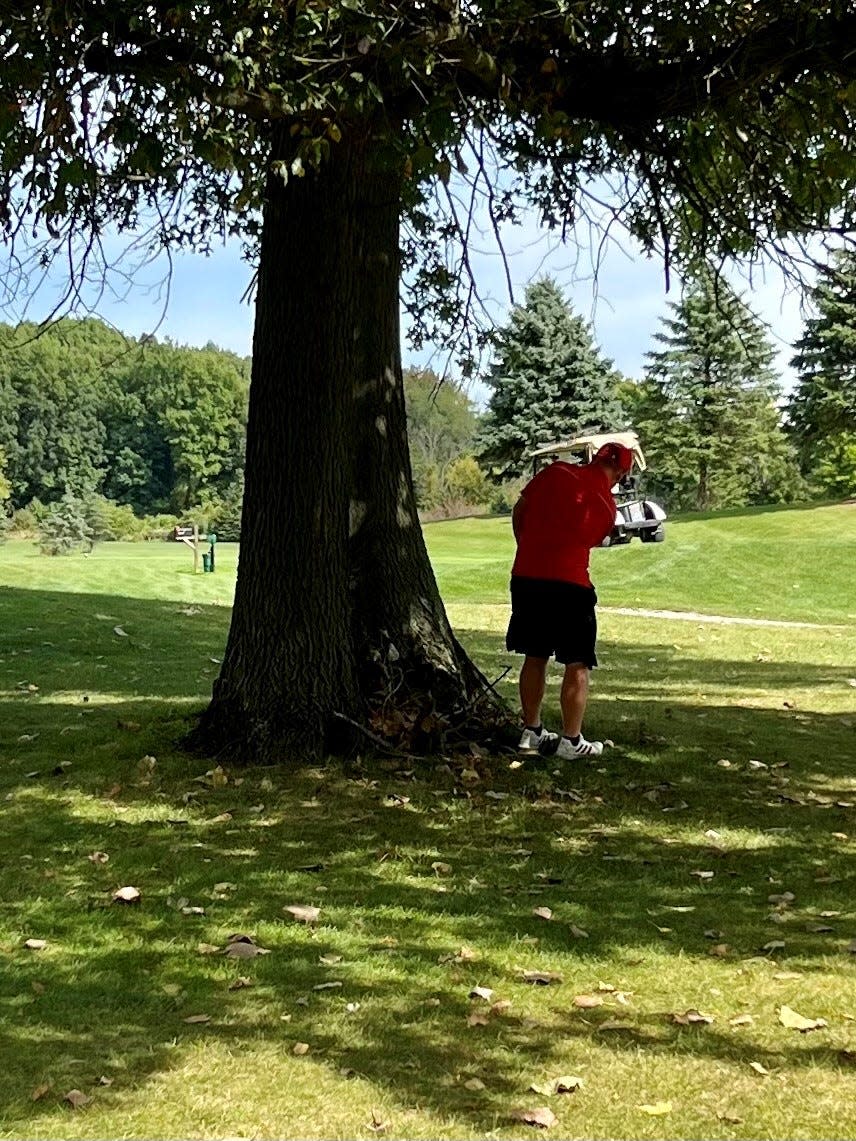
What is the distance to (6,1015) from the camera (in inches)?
148

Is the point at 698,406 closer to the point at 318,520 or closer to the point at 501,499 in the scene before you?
the point at 501,499

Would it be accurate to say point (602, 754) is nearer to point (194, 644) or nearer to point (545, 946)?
point (545, 946)

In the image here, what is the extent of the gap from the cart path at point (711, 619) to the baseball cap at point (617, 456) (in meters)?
13.7

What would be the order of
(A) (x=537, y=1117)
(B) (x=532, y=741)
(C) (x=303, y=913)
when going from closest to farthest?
1. (A) (x=537, y=1117)
2. (C) (x=303, y=913)
3. (B) (x=532, y=741)

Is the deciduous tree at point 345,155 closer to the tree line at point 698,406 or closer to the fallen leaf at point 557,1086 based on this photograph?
the fallen leaf at point 557,1086

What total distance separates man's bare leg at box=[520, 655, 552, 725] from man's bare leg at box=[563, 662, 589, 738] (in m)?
0.18

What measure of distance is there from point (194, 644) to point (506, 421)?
36.9m

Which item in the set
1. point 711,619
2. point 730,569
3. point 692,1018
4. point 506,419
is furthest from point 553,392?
point 692,1018

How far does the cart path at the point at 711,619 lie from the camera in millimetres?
20828

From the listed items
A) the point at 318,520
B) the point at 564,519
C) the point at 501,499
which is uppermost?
the point at 501,499

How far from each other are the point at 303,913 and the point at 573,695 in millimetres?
2943

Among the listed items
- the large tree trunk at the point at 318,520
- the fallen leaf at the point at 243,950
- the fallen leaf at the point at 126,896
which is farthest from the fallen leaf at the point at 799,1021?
the large tree trunk at the point at 318,520

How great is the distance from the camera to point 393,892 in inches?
201

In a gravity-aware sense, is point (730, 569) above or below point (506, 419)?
below
